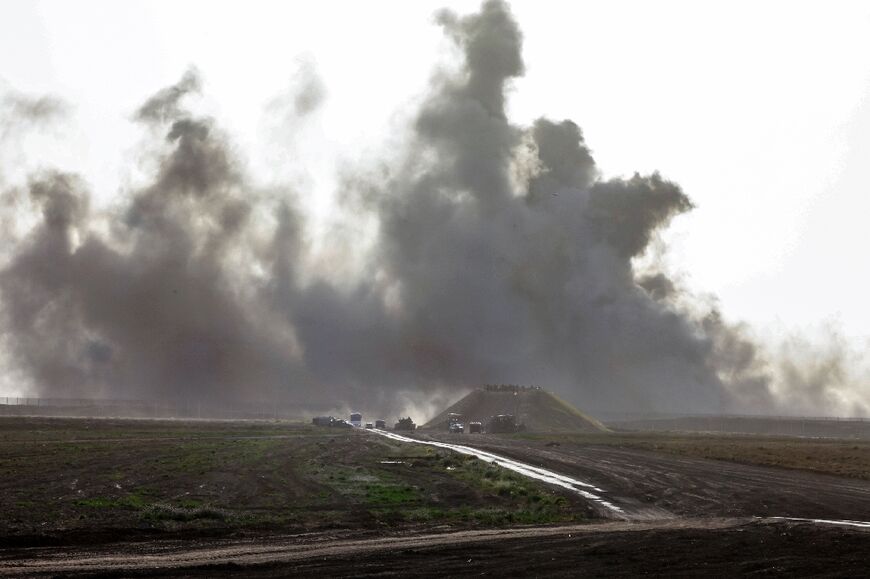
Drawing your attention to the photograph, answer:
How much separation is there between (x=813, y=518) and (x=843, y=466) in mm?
42289

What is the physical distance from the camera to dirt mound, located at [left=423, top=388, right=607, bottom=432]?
589 feet

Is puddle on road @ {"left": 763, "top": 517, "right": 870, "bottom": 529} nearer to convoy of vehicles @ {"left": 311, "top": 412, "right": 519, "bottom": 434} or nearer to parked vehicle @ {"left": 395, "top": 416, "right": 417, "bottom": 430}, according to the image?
convoy of vehicles @ {"left": 311, "top": 412, "right": 519, "bottom": 434}

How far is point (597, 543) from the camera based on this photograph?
38875mm

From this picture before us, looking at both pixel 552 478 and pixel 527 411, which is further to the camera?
pixel 527 411

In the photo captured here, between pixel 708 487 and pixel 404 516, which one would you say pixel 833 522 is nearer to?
pixel 708 487

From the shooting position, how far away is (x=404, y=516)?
4812cm

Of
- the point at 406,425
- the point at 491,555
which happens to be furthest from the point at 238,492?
the point at 406,425

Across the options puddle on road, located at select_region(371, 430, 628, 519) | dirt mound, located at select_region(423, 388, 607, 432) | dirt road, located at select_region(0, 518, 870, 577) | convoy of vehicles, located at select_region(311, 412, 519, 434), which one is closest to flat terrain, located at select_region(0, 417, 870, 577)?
dirt road, located at select_region(0, 518, 870, 577)

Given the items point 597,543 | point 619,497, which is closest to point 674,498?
point 619,497

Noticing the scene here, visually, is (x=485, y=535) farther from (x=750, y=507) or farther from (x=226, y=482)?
(x=226, y=482)

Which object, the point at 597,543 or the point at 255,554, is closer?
the point at 255,554

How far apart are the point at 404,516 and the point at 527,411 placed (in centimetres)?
13927

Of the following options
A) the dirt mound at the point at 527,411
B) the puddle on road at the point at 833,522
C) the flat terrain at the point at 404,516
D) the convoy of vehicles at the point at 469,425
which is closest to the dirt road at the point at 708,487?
the flat terrain at the point at 404,516

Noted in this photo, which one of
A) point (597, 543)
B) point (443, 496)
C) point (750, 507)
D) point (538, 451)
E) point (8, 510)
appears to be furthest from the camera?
point (538, 451)
